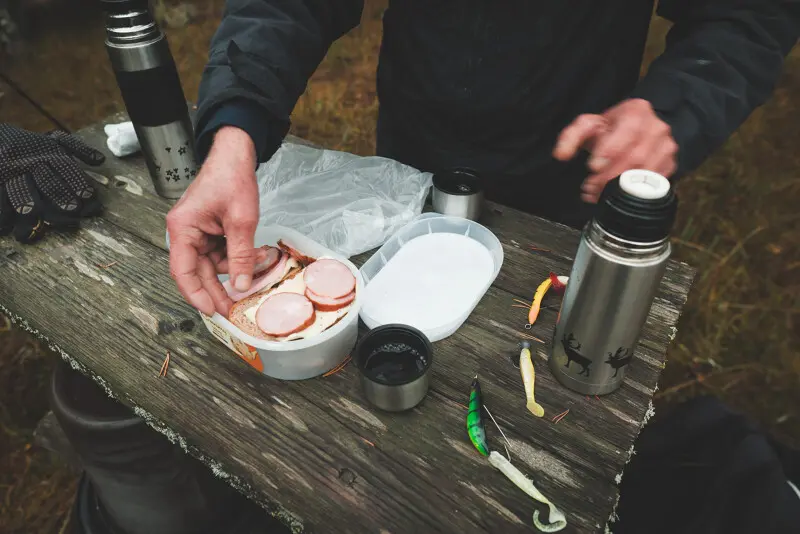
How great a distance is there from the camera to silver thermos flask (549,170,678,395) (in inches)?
33.4

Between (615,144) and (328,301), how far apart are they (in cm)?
67

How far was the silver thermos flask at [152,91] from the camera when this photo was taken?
1501mm

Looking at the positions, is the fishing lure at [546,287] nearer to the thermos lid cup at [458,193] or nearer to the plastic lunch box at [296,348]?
the thermos lid cup at [458,193]

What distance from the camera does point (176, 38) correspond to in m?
5.29

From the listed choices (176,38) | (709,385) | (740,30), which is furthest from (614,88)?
(176,38)

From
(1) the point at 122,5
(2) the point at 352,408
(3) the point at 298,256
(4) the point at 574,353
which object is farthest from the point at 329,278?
(1) the point at 122,5

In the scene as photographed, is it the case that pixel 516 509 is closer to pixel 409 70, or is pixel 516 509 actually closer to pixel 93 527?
pixel 409 70

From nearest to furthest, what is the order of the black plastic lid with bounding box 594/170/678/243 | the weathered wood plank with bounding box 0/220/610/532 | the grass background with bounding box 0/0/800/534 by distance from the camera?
the black plastic lid with bounding box 594/170/678/243 < the weathered wood plank with bounding box 0/220/610/532 < the grass background with bounding box 0/0/800/534

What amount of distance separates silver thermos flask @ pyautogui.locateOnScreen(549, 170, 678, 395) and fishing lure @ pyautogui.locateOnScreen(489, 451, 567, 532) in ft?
0.80

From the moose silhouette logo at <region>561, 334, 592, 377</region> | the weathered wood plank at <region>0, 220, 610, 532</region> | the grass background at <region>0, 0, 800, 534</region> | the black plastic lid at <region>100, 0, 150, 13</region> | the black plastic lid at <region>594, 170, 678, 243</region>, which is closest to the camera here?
the black plastic lid at <region>594, 170, 678, 243</region>

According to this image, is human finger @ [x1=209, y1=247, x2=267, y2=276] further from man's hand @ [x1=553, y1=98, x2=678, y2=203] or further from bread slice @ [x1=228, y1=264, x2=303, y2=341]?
man's hand @ [x1=553, y1=98, x2=678, y2=203]

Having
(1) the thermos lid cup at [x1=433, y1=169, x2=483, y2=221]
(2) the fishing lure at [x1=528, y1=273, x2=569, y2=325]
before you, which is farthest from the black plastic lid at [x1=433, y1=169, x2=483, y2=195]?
(2) the fishing lure at [x1=528, y1=273, x2=569, y2=325]

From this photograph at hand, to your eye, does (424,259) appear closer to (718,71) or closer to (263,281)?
(263,281)

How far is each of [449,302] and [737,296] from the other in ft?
8.16
